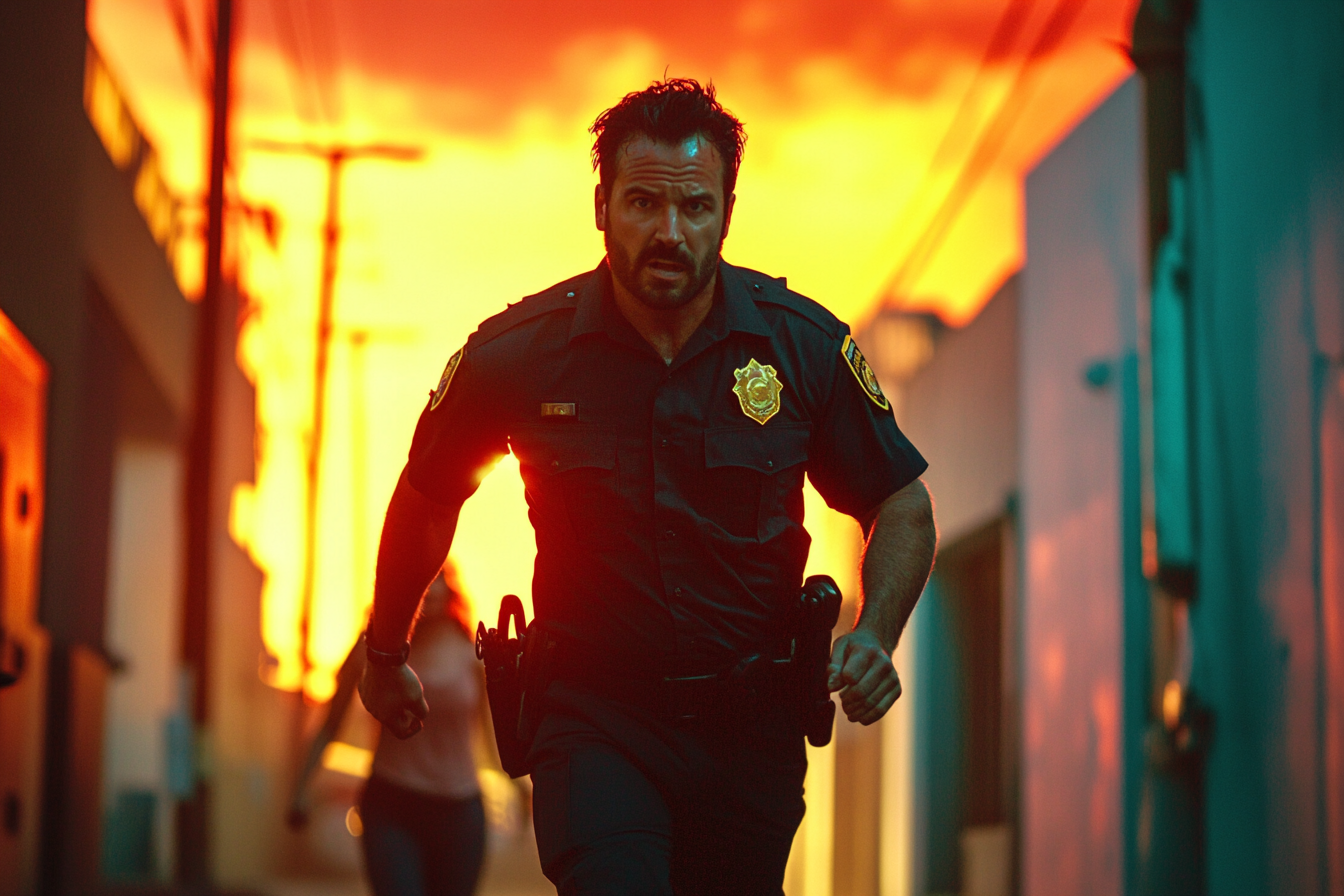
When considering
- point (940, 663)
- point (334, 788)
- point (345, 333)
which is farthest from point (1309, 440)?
point (345, 333)

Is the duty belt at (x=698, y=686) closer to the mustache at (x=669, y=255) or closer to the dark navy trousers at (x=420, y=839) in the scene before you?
the mustache at (x=669, y=255)

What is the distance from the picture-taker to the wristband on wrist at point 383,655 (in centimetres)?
419

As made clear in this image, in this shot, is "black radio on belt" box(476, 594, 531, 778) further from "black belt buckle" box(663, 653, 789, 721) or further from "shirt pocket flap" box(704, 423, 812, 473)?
"shirt pocket flap" box(704, 423, 812, 473)

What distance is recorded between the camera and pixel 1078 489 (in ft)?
40.3

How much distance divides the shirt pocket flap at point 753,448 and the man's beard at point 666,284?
0.29 meters

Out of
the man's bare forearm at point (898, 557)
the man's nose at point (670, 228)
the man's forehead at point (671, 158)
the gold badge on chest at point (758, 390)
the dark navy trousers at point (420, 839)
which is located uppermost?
the man's forehead at point (671, 158)

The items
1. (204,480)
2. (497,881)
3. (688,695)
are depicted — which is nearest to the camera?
(688,695)

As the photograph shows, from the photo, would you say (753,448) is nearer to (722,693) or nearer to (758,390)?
(758,390)

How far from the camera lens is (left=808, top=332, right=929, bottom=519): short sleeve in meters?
4.04

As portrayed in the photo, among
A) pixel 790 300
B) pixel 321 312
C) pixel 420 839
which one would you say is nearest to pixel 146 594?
pixel 321 312

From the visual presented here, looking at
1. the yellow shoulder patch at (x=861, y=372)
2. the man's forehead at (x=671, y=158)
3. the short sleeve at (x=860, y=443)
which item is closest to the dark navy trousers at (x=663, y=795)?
the short sleeve at (x=860, y=443)

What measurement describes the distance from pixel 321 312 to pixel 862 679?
2725 cm

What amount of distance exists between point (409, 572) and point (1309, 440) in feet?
15.0

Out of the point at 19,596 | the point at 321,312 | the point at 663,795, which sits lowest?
the point at 663,795
